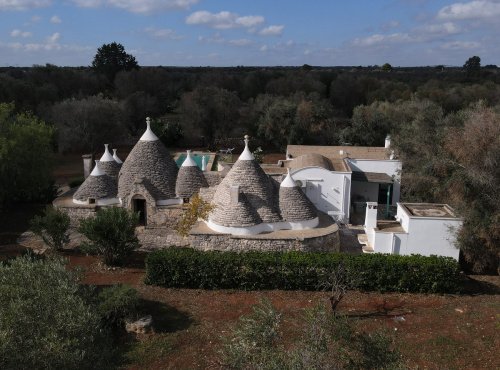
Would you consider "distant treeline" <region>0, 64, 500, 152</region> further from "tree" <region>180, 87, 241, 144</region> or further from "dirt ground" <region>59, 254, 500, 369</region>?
"dirt ground" <region>59, 254, 500, 369</region>

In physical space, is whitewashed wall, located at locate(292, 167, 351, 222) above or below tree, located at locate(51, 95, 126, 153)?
Answer: below

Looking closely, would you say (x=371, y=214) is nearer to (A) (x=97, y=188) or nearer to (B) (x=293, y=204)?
(B) (x=293, y=204)

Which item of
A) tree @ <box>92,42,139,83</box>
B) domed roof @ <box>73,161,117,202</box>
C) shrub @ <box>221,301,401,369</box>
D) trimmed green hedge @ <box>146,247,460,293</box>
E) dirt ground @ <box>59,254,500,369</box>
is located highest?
tree @ <box>92,42,139,83</box>

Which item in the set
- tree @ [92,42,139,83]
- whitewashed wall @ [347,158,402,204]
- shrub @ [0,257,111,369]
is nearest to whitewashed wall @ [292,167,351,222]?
whitewashed wall @ [347,158,402,204]

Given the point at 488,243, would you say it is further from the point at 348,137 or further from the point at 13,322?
the point at 348,137

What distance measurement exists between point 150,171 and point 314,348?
50.9 ft

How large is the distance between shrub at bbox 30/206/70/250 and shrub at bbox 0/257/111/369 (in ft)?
30.8

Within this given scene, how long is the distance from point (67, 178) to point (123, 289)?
2488cm

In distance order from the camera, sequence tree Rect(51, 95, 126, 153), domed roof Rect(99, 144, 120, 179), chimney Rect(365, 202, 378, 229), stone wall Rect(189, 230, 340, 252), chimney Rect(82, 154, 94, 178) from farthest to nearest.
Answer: tree Rect(51, 95, 126, 153) < chimney Rect(82, 154, 94, 178) < domed roof Rect(99, 144, 120, 179) < chimney Rect(365, 202, 378, 229) < stone wall Rect(189, 230, 340, 252)

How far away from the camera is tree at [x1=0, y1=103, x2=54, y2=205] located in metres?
22.7

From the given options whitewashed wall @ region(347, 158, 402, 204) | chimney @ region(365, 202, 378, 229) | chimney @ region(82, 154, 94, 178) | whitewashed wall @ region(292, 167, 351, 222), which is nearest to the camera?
chimney @ region(365, 202, 378, 229)

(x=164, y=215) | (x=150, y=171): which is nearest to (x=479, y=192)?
(x=164, y=215)

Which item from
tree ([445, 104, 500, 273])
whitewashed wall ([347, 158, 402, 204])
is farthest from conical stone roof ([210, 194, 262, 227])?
whitewashed wall ([347, 158, 402, 204])

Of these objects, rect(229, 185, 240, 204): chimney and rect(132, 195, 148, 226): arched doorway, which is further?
rect(132, 195, 148, 226): arched doorway
